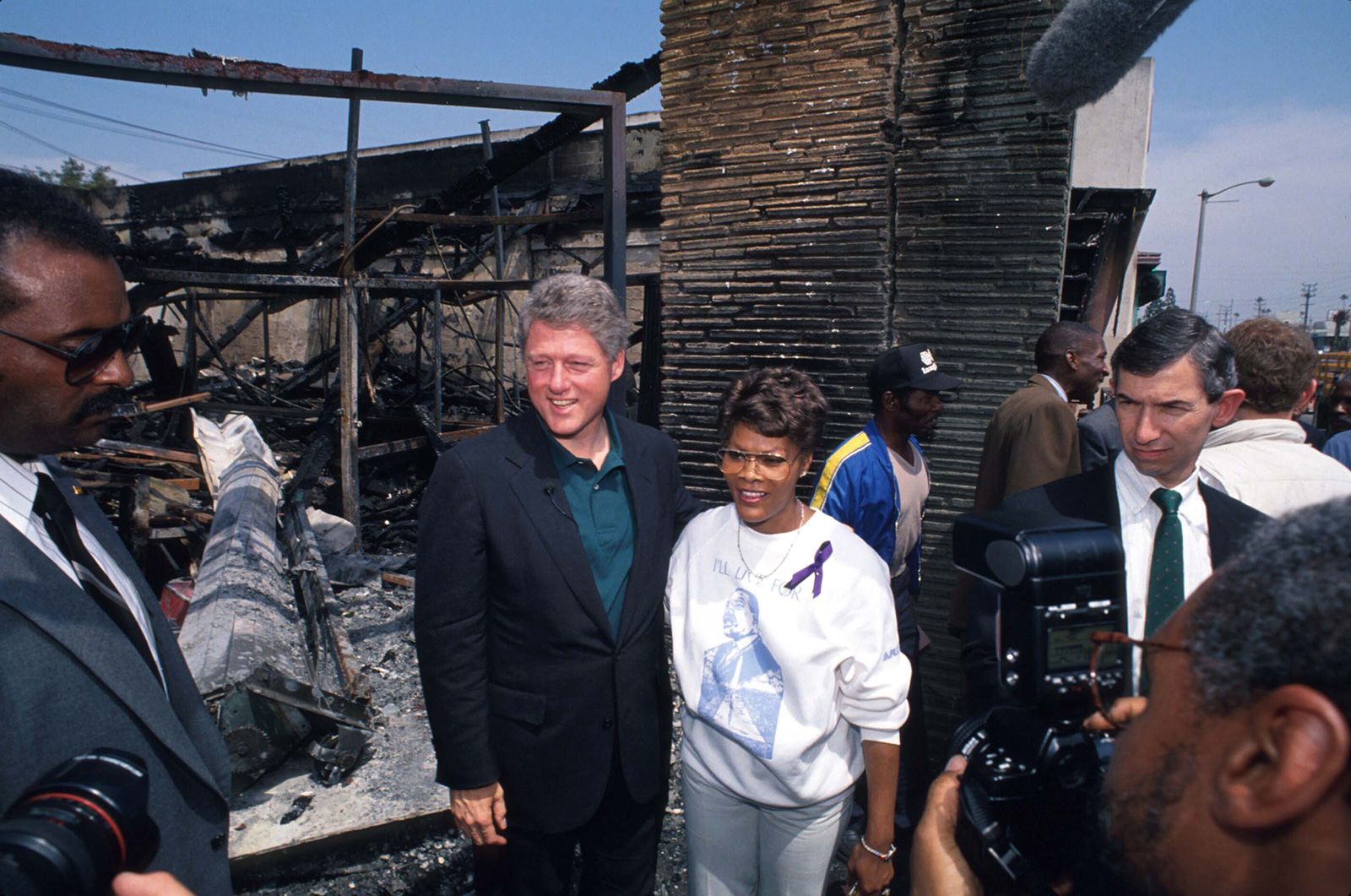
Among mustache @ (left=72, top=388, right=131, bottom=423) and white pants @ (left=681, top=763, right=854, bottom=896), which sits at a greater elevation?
mustache @ (left=72, top=388, right=131, bottom=423)

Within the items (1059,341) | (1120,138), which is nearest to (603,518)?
(1059,341)

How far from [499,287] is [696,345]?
333 centimetres

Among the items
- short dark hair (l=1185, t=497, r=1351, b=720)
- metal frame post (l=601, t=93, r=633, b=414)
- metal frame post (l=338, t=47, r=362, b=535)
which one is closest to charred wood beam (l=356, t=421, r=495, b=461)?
metal frame post (l=338, t=47, r=362, b=535)

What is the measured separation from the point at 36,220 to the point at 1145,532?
8.29ft

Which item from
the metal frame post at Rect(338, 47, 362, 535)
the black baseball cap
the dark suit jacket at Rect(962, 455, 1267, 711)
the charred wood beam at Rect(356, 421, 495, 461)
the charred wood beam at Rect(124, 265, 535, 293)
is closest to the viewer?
the dark suit jacket at Rect(962, 455, 1267, 711)

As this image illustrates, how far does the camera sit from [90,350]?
133 cm

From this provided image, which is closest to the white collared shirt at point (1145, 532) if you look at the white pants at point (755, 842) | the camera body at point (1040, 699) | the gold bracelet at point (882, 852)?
the camera body at point (1040, 699)

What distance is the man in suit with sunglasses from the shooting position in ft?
3.81

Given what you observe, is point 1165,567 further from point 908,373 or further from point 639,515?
point 908,373

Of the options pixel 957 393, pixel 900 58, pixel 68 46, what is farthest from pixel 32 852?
pixel 900 58

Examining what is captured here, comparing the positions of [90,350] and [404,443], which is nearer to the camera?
[90,350]

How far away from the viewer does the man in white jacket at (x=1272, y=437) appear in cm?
226

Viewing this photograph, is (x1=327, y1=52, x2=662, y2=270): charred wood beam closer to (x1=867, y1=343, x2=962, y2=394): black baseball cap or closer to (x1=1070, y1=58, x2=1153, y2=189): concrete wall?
(x1=867, y1=343, x2=962, y2=394): black baseball cap

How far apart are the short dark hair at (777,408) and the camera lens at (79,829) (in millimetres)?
1583
